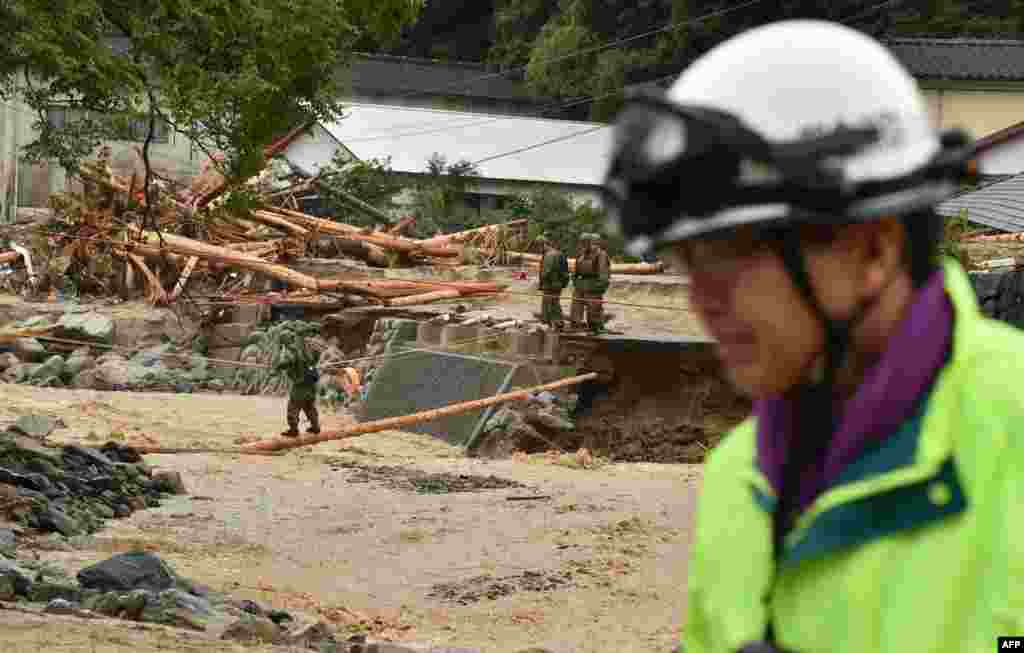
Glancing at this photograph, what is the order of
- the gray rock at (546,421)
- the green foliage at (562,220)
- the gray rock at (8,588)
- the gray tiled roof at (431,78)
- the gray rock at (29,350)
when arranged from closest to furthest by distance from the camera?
the gray rock at (8,588)
the gray rock at (546,421)
the gray rock at (29,350)
the green foliage at (562,220)
the gray tiled roof at (431,78)

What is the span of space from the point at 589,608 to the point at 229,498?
19.7 feet

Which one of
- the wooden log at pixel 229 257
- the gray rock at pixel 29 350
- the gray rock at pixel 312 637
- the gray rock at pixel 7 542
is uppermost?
the wooden log at pixel 229 257

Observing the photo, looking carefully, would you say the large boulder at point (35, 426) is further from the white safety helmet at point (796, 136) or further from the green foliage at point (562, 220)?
the green foliage at point (562, 220)

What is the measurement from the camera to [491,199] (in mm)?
47625

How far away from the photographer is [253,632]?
32.4ft

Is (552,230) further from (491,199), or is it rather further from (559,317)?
(559,317)

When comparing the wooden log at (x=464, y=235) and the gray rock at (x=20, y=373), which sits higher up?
the wooden log at (x=464, y=235)

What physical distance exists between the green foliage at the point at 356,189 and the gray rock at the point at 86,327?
782 centimetres

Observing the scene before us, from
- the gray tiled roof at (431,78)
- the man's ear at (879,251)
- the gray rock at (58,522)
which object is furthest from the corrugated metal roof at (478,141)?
the man's ear at (879,251)

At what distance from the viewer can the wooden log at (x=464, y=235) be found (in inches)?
1428

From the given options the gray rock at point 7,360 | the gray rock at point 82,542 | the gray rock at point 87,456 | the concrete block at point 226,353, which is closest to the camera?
the gray rock at point 82,542

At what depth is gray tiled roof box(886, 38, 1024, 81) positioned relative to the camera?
44.0 metres

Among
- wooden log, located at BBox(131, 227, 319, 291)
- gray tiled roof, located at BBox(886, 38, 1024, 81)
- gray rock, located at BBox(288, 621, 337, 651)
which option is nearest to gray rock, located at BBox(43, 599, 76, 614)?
gray rock, located at BBox(288, 621, 337, 651)

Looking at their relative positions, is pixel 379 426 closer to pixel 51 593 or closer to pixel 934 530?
pixel 51 593
